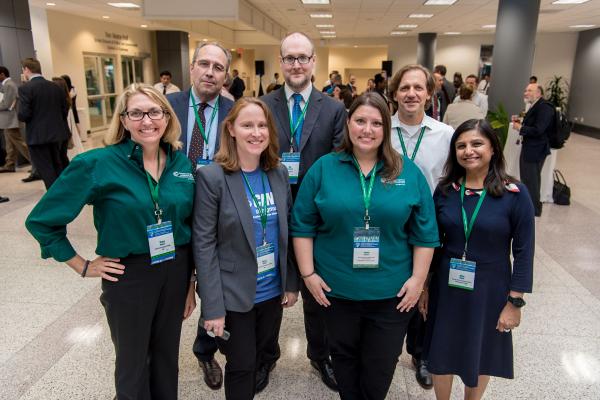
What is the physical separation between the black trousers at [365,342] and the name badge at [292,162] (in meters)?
0.66

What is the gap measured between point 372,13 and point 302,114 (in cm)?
1087

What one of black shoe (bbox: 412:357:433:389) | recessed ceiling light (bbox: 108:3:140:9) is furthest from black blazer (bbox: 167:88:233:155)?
recessed ceiling light (bbox: 108:3:140:9)

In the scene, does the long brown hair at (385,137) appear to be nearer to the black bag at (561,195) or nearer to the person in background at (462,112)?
the person in background at (462,112)

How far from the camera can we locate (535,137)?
207 inches

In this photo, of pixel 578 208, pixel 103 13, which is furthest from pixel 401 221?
pixel 103 13

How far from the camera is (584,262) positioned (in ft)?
13.1

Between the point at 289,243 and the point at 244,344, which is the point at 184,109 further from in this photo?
the point at 244,344

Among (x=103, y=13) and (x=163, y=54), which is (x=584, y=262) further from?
(x=163, y=54)

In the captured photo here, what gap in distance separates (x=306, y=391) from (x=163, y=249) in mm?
1193

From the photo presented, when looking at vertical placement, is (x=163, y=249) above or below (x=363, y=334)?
above

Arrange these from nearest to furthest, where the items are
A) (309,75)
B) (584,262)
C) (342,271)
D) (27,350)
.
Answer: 1. (342,271)
2. (309,75)
3. (27,350)
4. (584,262)

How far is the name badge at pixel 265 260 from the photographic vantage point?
1664mm

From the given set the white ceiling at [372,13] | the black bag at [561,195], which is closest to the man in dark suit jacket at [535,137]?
the black bag at [561,195]

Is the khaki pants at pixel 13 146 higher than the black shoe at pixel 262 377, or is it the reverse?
the khaki pants at pixel 13 146
